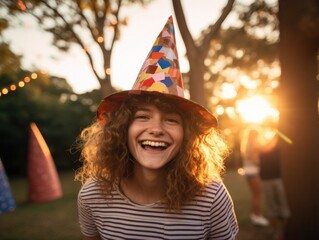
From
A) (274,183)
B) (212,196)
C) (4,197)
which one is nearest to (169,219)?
(212,196)

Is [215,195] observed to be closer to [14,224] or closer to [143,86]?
[143,86]

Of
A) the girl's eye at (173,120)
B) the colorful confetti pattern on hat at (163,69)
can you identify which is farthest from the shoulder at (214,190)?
the colorful confetti pattern on hat at (163,69)

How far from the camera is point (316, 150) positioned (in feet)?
10.4

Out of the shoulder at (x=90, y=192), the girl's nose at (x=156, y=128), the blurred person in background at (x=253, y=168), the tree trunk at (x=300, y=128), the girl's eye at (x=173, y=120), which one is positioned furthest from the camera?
the blurred person in background at (x=253, y=168)

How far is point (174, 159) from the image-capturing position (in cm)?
208

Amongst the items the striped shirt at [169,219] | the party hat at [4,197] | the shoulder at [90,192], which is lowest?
the party hat at [4,197]

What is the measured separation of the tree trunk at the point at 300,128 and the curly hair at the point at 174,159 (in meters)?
1.36

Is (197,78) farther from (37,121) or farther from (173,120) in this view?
(37,121)

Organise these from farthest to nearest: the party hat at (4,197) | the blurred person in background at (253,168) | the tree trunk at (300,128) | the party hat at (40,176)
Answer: the party hat at (40,176), the party hat at (4,197), the blurred person in background at (253,168), the tree trunk at (300,128)

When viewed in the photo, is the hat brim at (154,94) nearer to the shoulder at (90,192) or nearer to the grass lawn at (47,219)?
the shoulder at (90,192)

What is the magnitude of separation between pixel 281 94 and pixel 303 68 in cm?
34

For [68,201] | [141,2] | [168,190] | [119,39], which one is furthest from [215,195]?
[68,201]

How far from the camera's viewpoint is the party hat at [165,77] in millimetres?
1845

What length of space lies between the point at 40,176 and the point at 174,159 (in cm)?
968
